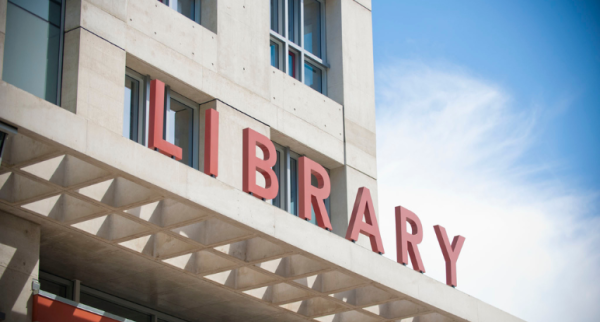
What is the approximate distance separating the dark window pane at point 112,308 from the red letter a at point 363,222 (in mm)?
5315

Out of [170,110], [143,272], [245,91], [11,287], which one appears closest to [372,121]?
[245,91]

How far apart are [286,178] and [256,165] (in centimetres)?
537

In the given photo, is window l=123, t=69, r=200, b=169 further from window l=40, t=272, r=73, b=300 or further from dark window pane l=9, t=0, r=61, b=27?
window l=40, t=272, r=73, b=300

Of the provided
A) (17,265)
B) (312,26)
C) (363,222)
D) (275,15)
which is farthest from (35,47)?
(312,26)

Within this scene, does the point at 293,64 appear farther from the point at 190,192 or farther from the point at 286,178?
the point at 190,192

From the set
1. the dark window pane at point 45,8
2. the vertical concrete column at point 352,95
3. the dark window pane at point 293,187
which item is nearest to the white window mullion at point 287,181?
the dark window pane at point 293,187

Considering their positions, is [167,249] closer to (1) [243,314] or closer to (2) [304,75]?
(1) [243,314]

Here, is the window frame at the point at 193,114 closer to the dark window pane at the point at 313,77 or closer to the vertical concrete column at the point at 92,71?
the vertical concrete column at the point at 92,71

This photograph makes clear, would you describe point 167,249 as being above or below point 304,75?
below

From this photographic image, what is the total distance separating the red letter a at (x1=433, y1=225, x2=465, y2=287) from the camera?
23109mm

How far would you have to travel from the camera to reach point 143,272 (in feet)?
64.5

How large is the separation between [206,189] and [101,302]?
18.9 feet

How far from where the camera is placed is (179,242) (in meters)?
18.2

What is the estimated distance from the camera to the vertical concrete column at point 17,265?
15828 millimetres
